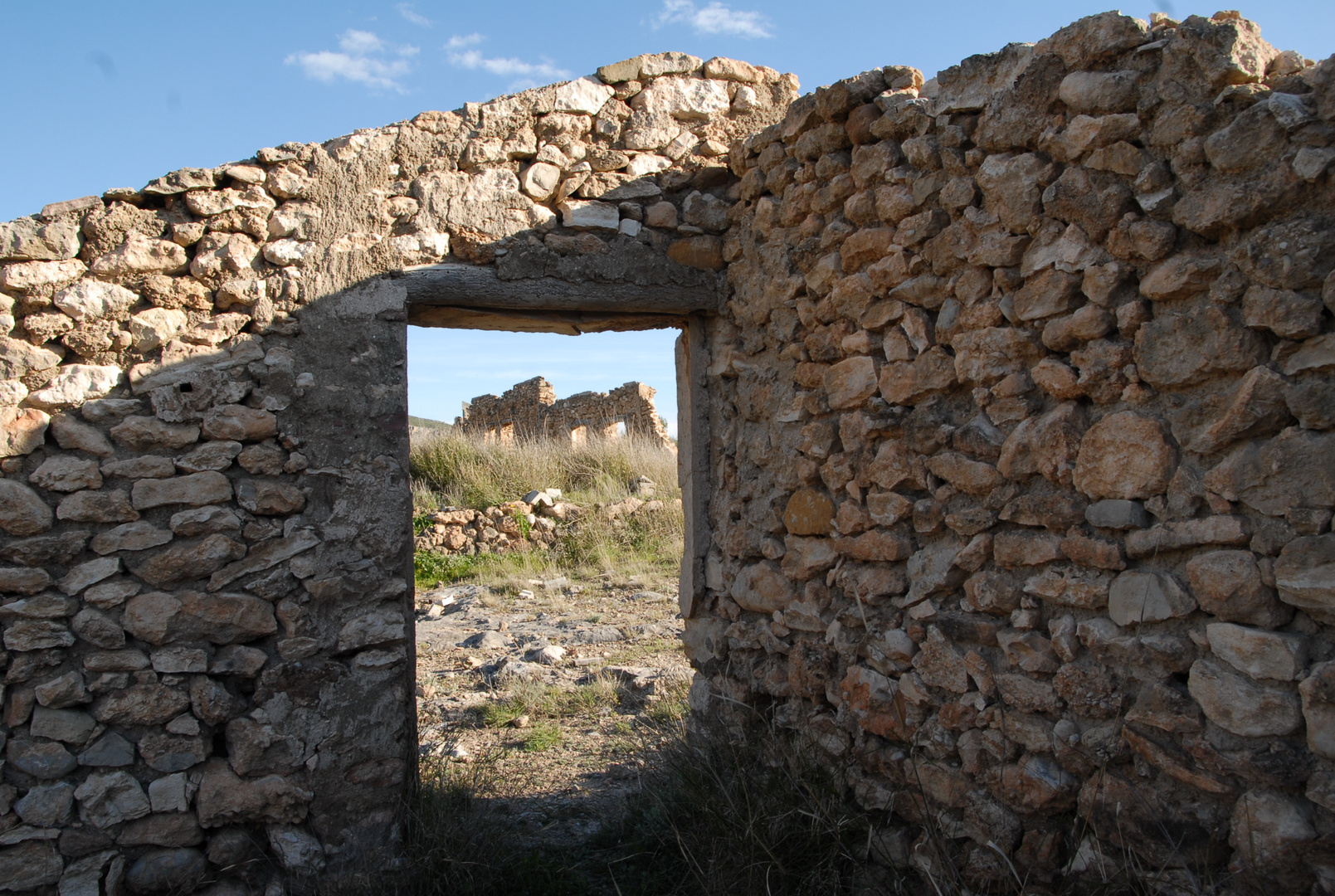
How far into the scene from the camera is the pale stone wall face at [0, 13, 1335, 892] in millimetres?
1745

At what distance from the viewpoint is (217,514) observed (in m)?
2.71

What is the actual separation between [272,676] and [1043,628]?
226 centimetres

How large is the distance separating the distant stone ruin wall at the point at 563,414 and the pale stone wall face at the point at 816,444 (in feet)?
27.7

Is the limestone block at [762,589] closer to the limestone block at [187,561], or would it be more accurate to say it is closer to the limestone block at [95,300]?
the limestone block at [187,561]

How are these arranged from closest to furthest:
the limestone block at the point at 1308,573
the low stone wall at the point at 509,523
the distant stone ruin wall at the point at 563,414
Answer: the limestone block at the point at 1308,573
the low stone wall at the point at 509,523
the distant stone ruin wall at the point at 563,414

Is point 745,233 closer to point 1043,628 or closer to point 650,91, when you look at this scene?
point 650,91

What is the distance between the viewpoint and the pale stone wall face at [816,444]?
175 cm

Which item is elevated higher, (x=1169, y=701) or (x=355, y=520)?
(x=355, y=520)

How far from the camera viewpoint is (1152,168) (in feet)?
6.22

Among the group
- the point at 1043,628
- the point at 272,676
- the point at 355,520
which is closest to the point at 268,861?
the point at 272,676

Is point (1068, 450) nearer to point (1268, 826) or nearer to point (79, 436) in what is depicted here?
point (1268, 826)

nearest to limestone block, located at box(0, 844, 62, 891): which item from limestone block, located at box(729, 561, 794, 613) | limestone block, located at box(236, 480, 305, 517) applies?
limestone block, located at box(236, 480, 305, 517)

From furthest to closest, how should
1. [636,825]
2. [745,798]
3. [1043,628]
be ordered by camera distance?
[636,825]
[745,798]
[1043,628]

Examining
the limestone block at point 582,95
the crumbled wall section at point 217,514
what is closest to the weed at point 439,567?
the crumbled wall section at point 217,514
